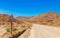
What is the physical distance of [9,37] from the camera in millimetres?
13852

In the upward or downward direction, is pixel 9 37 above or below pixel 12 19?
below

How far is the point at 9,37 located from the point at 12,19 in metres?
2.40

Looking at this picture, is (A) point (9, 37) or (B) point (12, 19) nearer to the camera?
(A) point (9, 37)

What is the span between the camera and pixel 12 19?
1555cm
